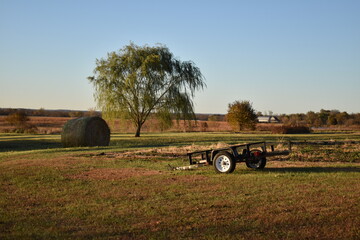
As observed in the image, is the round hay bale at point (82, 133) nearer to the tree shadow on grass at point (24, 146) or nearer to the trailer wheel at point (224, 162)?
the tree shadow on grass at point (24, 146)

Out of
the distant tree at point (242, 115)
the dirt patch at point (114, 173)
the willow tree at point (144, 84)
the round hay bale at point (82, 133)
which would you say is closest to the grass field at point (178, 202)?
the dirt patch at point (114, 173)

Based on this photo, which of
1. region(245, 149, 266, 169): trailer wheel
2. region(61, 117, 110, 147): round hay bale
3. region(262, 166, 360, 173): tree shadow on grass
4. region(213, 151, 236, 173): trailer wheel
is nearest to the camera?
region(213, 151, 236, 173): trailer wheel

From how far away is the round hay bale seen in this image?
93.0 ft

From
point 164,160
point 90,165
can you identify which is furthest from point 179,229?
point 164,160

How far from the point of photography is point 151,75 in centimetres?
4159

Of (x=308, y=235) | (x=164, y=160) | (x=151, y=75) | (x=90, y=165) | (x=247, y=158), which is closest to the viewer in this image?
(x=308, y=235)

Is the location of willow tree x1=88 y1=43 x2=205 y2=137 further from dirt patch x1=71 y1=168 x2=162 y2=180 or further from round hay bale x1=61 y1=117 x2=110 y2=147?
dirt patch x1=71 y1=168 x2=162 y2=180

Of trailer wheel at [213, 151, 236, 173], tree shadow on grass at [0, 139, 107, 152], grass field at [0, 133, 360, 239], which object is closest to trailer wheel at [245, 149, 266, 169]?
grass field at [0, 133, 360, 239]

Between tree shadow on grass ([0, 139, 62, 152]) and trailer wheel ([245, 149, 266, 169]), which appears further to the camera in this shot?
tree shadow on grass ([0, 139, 62, 152])

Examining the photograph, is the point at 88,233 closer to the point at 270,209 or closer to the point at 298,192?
the point at 270,209

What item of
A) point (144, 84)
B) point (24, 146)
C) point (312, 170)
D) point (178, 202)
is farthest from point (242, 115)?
point (178, 202)

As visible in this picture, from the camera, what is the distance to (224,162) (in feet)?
46.0

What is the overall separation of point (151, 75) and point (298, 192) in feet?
106

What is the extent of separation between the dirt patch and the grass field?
0.10 feet
